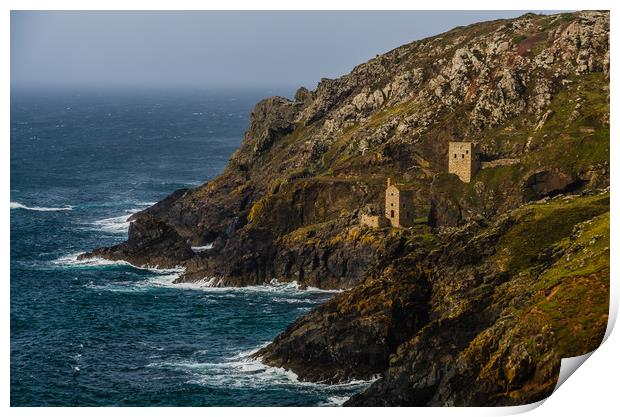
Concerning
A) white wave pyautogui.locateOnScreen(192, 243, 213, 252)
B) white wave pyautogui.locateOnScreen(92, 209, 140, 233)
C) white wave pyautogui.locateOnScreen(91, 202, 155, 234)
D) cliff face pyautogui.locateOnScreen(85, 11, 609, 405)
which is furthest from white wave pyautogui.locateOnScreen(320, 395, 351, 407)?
white wave pyautogui.locateOnScreen(92, 209, 140, 233)

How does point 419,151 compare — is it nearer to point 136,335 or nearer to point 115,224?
point 115,224

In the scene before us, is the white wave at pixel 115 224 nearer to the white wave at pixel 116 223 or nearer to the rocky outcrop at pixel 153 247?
the white wave at pixel 116 223

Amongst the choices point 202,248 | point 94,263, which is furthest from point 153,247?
point 202,248

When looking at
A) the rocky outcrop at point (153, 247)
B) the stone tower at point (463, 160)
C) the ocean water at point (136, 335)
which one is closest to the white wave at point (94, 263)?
the ocean water at point (136, 335)

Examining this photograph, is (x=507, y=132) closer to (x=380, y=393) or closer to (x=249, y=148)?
(x=249, y=148)

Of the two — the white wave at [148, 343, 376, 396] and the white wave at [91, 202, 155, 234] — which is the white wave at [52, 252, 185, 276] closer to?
the white wave at [91, 202, 155, 234]

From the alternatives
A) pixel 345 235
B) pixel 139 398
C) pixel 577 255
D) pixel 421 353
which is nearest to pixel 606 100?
pixel 345 235
